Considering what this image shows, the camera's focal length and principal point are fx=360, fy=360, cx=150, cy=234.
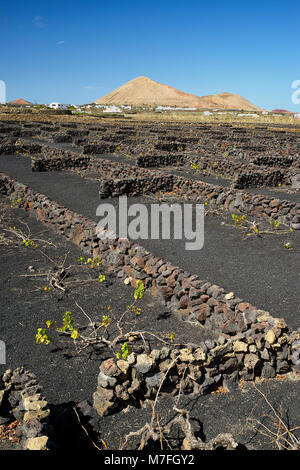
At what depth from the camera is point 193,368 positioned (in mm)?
4617

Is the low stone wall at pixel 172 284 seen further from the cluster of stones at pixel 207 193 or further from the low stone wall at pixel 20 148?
the low stone wall at pixel 20 148

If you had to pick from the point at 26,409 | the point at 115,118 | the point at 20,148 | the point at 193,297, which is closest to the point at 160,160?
the point at 20,148

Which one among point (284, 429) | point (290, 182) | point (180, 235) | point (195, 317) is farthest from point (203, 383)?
point (290, 182)

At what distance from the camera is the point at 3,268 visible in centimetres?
817

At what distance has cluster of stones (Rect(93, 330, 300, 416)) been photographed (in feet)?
14.1

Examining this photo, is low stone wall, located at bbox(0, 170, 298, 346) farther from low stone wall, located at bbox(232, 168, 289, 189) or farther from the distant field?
the distant field

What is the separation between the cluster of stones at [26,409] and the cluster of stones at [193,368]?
0.74 metres

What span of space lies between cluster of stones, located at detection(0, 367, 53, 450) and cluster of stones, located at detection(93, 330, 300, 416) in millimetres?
740

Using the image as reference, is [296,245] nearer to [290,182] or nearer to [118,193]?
[118,193]

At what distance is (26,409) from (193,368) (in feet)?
6.68

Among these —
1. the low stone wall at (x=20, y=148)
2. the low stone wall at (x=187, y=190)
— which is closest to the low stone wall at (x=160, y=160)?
the low stone wall at (x=187, y=190)

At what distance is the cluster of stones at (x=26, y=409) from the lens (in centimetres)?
331

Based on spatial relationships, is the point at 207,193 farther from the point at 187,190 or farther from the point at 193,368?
the point at 193,368

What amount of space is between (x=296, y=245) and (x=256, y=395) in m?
6.50
